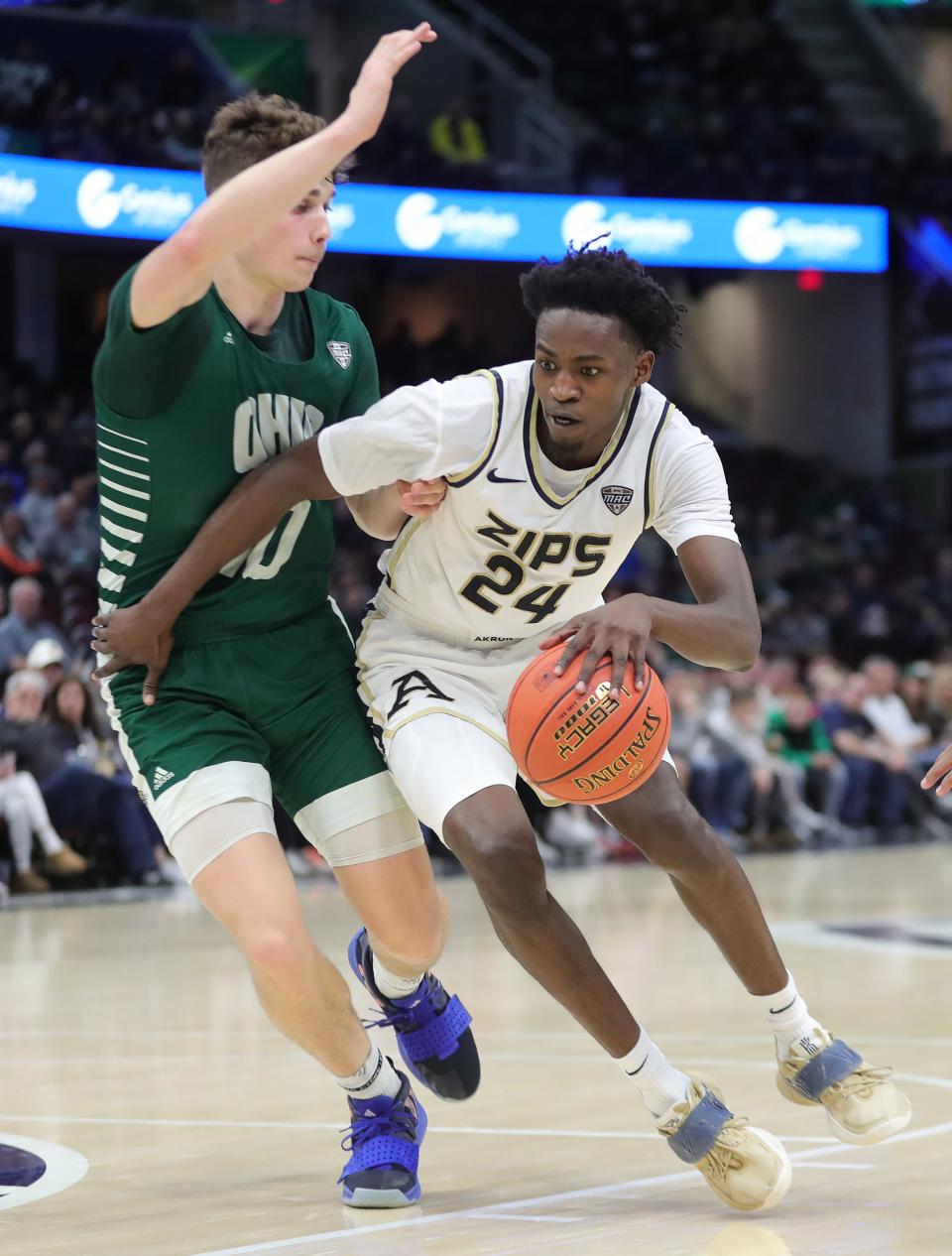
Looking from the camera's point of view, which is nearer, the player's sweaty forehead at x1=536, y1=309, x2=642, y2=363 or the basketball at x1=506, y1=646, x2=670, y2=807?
the basketball at x1=506, y1=646, x2=670, y2=807

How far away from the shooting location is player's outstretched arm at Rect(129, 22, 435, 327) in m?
3.60

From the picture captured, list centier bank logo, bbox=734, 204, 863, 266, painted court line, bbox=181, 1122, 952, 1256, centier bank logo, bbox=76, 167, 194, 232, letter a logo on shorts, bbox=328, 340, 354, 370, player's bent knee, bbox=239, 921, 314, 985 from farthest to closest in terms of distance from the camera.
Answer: centier bank logo, bbox=734, 204, 863, 266 → centier bank logo, bbox=76, 167, 194, 232 → letter a logo on shorts, bbox=328, 340, 354, 370 → player's bent knee, bbox=239, 921, 314, 985 → painted court line, bbox=181, 1122, 952, 1256

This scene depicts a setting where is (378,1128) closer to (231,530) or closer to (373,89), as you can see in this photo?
(231,530)

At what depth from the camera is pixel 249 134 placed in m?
4.16

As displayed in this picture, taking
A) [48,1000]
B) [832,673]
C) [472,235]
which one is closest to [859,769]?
[832,673]

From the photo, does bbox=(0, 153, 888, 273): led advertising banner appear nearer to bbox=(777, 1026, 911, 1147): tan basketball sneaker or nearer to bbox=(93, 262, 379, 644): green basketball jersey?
bbox=(93, 262, 379, 644): green basketball jersey

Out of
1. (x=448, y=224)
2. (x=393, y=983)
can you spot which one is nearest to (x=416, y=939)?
(x=393, y=983)

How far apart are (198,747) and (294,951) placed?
1.59ft

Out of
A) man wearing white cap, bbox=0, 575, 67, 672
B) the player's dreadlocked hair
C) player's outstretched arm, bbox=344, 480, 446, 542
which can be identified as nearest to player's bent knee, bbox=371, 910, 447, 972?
player's outstretched arm, bbox=344, 480, 446, 542

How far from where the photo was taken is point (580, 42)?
2411cm

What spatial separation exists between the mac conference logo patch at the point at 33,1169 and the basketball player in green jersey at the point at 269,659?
2.01ft

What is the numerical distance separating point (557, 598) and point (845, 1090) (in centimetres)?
122

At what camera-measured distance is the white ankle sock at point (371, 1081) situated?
4.24 meters

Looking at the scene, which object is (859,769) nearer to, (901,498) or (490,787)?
(901,498)
